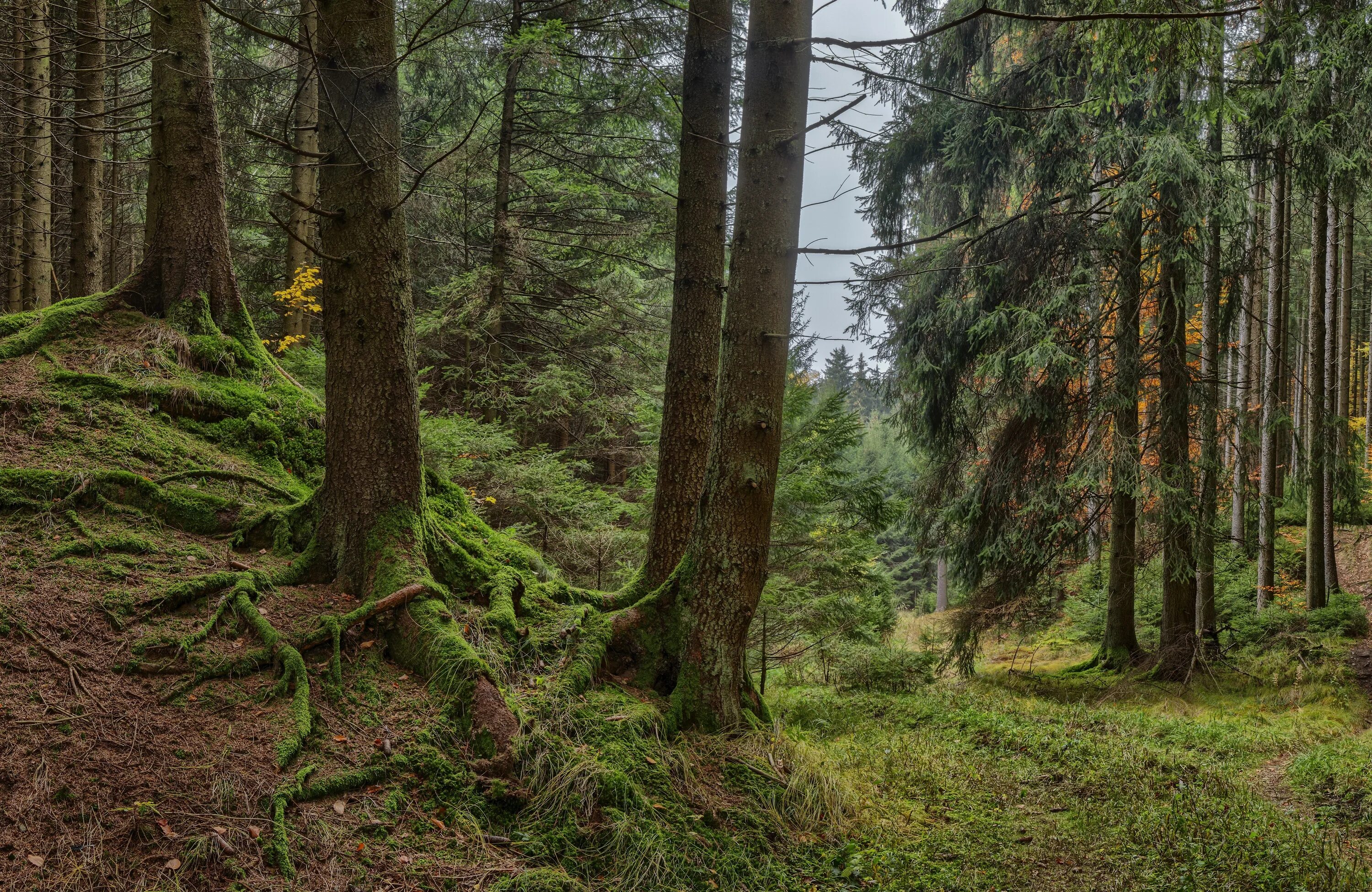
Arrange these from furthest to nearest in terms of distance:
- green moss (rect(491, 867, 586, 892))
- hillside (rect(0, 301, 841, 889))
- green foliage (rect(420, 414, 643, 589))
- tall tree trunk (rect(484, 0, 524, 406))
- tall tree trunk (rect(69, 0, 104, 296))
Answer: tall tree trunk (rect(484, 0, 524, 406))
tall tree trunk (rect(69, 0, 104, 296))
green foliage (rect(420, 414, 643, 589))
green moss (rect(491, 867, 586, 892))
hillside (rect(0, 301, 841, 889))

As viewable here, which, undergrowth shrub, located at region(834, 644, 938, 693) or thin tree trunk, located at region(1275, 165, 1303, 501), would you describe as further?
thin tree trunk, located at region(1275, 165, 1303, 501)

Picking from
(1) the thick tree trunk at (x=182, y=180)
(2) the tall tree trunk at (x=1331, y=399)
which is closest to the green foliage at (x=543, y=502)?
(1) the thick tree trunk at (x=182, y=180)

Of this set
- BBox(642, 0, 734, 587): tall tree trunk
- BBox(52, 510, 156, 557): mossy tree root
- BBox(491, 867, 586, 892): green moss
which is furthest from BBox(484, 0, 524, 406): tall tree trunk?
BBox(491, 867, 586, 892): green moss

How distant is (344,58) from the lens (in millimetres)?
4215

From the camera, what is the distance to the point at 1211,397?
29.3 feet

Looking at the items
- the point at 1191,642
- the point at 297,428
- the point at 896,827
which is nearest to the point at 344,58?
the point at 297,428

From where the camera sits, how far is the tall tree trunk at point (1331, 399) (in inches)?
371

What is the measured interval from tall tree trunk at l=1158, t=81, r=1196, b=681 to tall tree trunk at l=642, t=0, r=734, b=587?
6.31 m

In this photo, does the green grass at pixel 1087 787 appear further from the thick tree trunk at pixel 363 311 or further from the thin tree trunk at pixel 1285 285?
the thin tree trunk at pixel 1285 285

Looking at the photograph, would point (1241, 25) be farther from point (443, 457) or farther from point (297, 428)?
point (297, 428)

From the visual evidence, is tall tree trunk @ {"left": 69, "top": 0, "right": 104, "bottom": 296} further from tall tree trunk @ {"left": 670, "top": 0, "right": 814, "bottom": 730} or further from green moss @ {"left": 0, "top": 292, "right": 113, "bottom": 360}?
tall tree trunk @ {"left": 670, "top": 0, "right": 814, "bottom": 730}

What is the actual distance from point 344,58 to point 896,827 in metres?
5.42

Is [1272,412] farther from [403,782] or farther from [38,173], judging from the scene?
[38,173]

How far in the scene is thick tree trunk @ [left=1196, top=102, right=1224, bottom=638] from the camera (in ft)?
28.7
